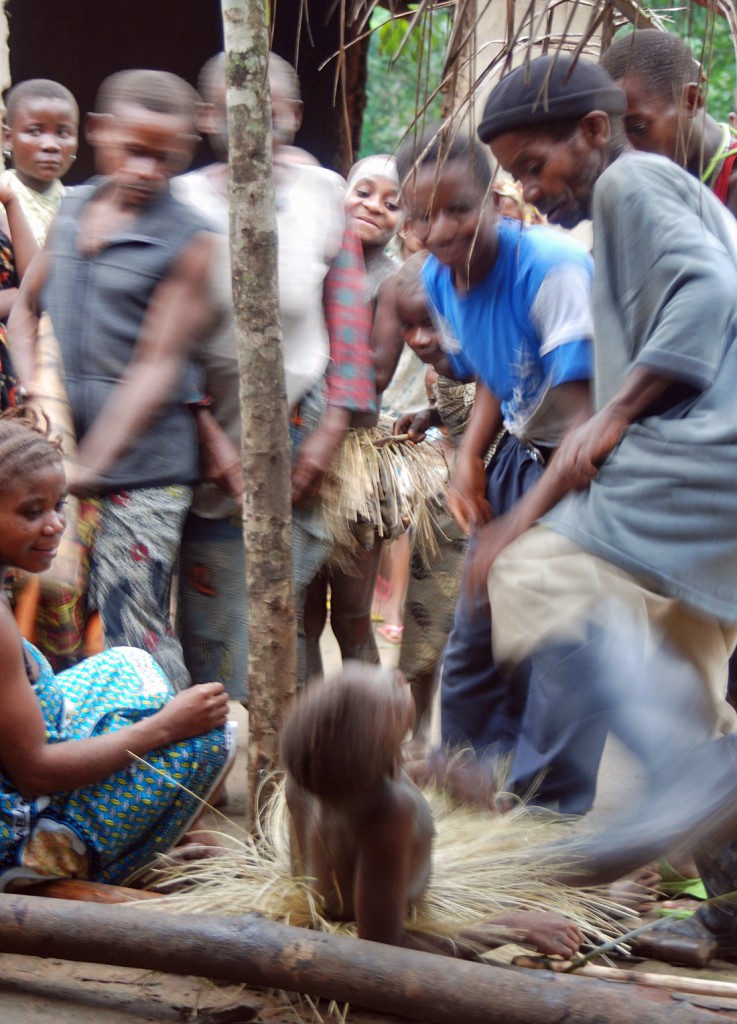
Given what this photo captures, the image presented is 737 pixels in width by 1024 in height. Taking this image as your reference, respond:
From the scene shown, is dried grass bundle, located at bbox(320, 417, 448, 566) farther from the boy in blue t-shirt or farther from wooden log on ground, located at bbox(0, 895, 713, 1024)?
wooden log on ground, located at bbox(0, 895, 713, 1024)

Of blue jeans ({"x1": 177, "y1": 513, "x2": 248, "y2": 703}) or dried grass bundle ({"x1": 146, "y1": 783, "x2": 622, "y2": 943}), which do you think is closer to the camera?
dried grass bundle ({"x1": 146, "y1": 783, "x2": 622, "y2": 943})

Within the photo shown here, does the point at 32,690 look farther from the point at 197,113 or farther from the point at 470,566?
the point at 197,113

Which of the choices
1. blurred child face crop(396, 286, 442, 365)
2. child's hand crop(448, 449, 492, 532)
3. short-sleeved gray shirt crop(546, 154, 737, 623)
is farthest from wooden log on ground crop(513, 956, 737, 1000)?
blurred child face crop(396, 286, 442, 365)

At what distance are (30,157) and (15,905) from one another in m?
3.23

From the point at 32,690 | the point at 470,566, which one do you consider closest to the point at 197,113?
the point at 470,566

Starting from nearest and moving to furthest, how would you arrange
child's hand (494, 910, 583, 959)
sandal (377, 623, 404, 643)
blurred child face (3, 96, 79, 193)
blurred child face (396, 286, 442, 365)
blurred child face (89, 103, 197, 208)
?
child's hand (494, 910, 583, 959) < blurred child face (89, 103, 197, 208) < blurred child face (396, 286, 442, 365) < blurred child face (3, 96, 79, 193) < sandal (377, 623, 404, 643)

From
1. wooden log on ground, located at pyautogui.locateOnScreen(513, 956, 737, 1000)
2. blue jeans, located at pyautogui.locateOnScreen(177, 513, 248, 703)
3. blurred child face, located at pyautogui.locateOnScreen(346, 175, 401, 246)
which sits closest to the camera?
wooden log on ground, located at pyautogui.locateOnScreen(513, 956, 737, 1000)

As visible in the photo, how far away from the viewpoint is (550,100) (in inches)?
99.7

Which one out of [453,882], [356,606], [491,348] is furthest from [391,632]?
[453,882]

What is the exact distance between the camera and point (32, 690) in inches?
100

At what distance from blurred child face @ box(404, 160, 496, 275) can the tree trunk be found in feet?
1.22

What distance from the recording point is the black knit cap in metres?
2.54

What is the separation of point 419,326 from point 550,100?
122 cm

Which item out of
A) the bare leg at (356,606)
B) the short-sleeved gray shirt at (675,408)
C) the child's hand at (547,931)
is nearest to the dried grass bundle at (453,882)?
the child's hand at (547,931)
